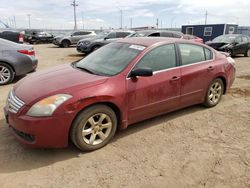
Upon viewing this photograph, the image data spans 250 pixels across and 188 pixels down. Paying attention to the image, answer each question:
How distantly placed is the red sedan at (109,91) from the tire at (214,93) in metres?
0.03

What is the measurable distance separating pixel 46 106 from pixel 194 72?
2703 mm

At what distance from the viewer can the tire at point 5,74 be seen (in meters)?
6.88

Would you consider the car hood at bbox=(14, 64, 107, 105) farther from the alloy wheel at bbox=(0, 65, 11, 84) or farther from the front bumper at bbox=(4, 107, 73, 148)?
the alloy wheel at bbox=(0, 65, 11, 84)

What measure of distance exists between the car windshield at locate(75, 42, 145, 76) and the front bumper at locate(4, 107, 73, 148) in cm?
101

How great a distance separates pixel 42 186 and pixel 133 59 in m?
2.16

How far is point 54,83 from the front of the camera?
342cm

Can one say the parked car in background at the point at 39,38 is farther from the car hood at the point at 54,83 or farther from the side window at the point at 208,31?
the car hood at the point at 54,83

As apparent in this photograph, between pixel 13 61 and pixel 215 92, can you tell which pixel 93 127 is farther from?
pixel 13 61

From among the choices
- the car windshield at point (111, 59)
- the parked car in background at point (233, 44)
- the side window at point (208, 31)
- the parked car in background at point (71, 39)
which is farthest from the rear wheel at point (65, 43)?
the car windshield at point (111, 59)

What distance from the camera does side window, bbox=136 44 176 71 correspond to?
12.7 ft

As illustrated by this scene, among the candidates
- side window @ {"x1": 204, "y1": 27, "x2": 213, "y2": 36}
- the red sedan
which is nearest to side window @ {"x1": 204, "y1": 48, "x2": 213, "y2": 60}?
the red sedan

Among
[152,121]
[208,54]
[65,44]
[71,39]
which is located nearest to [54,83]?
[152,121]

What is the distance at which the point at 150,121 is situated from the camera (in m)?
4.37

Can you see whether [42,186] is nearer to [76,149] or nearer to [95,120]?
[76,149]
